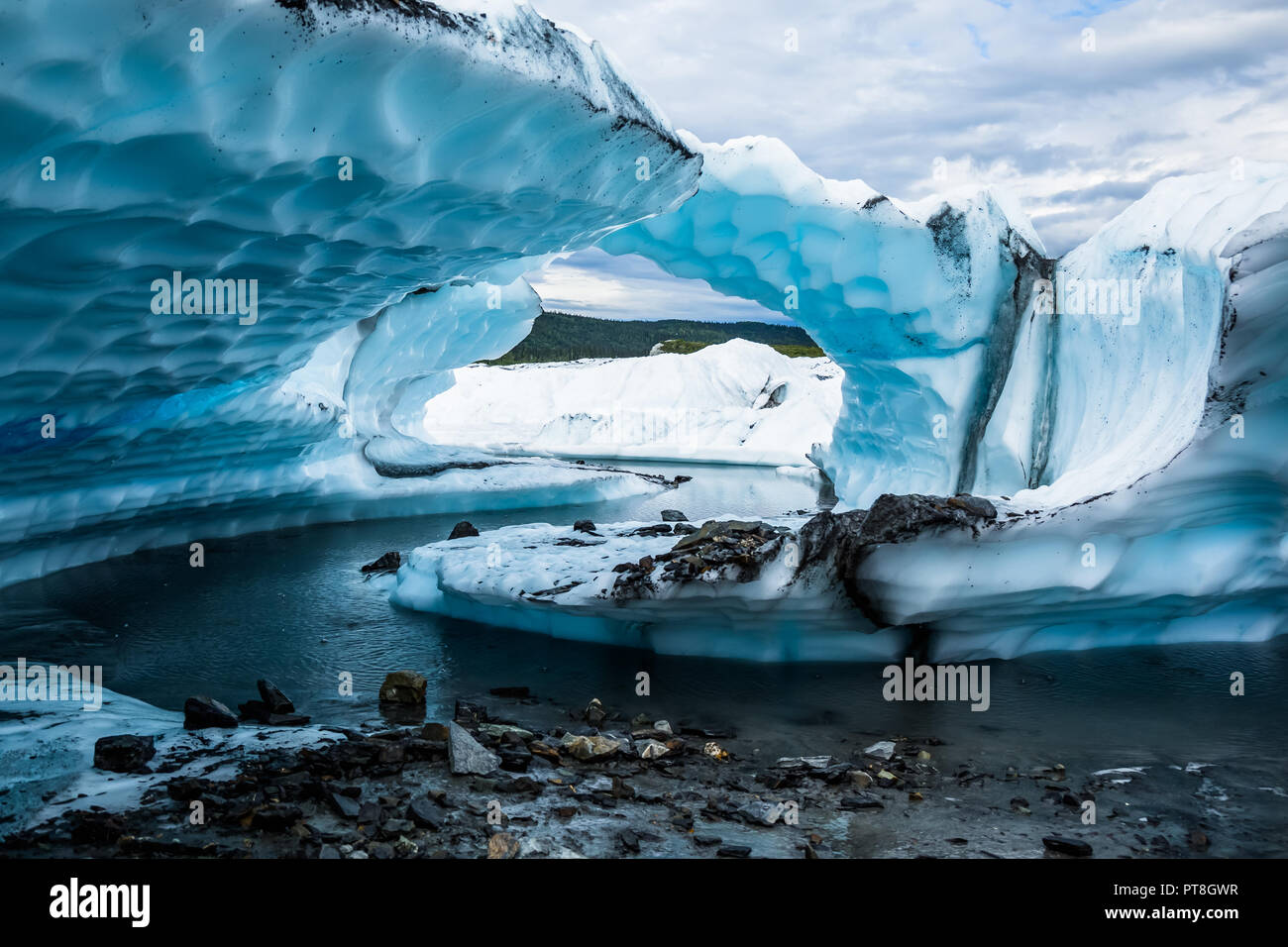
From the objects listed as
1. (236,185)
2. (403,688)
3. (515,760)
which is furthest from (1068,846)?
(236,185)

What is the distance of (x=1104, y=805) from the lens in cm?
396

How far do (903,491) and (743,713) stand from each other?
6.38 m

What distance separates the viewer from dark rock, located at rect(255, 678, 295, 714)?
16.7 feet

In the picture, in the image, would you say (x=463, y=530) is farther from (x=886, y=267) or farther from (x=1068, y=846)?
(x=1068, y=846)

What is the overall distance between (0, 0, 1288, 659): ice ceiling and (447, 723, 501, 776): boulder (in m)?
2.80

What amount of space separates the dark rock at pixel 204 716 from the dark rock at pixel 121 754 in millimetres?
607

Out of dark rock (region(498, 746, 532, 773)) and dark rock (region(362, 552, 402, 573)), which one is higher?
dark rock (region(362, 552, 402, 573))

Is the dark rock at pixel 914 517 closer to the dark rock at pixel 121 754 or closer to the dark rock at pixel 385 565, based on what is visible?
the dark rock at pixel 121 754

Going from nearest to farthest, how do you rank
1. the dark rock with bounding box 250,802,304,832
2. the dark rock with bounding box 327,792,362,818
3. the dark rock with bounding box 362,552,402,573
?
the dark rock with bounding box 250,802,304,832 < the dark rock with bounding box 327,792,362,818 < the dark rock with bounding box 362,552,402,573

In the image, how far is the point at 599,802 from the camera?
150 inches

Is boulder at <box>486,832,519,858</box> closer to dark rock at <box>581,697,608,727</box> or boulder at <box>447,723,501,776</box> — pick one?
boulder at <box>447,723,501,776</box>

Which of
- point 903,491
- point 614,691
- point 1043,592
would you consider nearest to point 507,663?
point 614,691

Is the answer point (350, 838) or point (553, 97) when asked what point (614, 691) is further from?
→ point (553, 97)

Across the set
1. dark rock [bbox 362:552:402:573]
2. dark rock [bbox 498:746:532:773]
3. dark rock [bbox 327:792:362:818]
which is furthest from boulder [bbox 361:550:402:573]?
dark rock [bbox 327:792:362:818]
